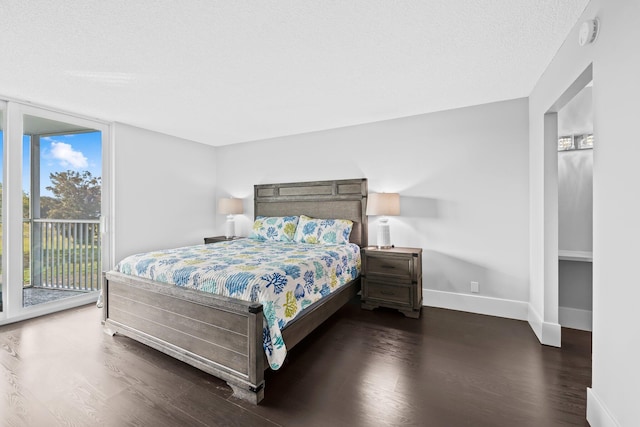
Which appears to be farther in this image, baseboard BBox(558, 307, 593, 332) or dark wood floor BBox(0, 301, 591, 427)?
baseboard BBox(558, 307, 593, 332)

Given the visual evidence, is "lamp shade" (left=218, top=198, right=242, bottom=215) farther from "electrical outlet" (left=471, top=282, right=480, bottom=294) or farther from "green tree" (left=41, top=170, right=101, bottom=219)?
"electrical outlet" (left=471, top=282, right=480, bottom=294)

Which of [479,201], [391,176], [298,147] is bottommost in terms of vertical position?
[479,201]

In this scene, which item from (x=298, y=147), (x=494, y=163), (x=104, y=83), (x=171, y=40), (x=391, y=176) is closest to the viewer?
(x=171, y=40)

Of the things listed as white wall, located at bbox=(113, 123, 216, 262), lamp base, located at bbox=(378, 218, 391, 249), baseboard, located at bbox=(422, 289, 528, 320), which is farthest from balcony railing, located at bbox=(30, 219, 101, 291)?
baseboard, located at bbox=(422, 289, 528, 320)

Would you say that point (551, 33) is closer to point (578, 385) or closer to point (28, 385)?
point (578, 385)

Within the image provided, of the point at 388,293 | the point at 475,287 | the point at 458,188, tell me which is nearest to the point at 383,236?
the point at 388,293

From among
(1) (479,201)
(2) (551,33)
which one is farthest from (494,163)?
(2) (551,33)

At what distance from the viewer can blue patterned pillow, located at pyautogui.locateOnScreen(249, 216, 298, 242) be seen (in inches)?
157

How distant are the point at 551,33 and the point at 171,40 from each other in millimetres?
2683

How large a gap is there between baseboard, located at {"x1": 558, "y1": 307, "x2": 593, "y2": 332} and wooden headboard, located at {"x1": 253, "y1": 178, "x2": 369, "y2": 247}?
2210 mm

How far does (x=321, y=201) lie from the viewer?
4164mm

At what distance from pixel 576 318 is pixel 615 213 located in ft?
6.97

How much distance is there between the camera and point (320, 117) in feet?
12.1

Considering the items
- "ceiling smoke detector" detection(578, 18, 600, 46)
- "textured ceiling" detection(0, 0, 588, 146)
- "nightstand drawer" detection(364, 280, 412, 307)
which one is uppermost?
"textured ceiling" detection(0, 0, 588, 146)
